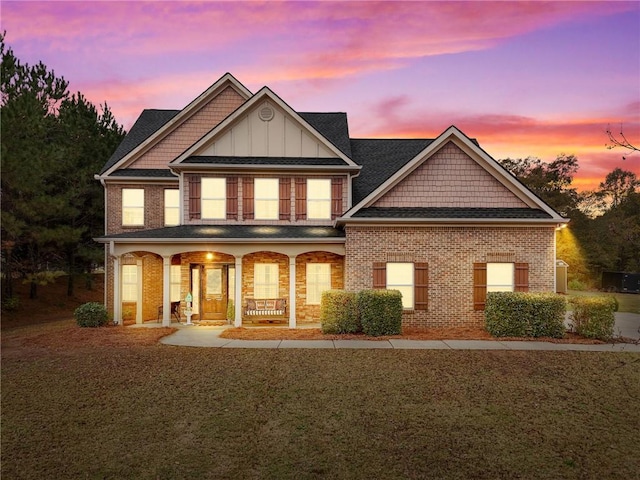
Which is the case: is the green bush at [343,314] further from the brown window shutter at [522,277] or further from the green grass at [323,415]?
the brown window shutter at [522,277]

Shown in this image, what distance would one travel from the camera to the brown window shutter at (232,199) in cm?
1695

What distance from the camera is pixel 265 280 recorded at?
16.6 m

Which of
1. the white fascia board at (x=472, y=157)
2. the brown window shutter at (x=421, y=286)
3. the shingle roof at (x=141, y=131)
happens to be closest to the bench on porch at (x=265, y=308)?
the white fascia board at (x=472, y=157)

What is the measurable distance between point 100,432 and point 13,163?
15312mm

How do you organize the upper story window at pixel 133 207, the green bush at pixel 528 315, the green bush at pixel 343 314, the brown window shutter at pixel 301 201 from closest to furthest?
the green bush at pixel 528 315, the green bush at pixel 343 314, the brown window shutter at pixel 301 201, the upper story window at pixel 133 207

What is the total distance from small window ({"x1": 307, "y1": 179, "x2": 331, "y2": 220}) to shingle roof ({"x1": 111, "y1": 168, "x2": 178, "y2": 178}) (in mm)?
6201

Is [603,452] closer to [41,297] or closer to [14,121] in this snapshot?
[14,121]

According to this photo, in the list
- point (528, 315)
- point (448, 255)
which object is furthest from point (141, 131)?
point (528, 315)

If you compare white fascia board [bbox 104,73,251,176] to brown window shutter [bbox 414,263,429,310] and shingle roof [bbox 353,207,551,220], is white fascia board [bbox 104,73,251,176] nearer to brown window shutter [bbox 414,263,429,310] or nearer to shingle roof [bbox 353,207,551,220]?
shingle roof [bbox 353,207,551,220]

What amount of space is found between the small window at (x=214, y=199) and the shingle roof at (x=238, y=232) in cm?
57

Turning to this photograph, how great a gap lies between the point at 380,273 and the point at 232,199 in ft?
22.6

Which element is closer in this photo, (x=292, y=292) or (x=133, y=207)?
(x=292, y=292)

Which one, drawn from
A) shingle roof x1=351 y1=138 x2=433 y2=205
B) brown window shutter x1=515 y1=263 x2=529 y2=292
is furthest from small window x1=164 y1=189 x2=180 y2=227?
brown window shutter x1=515 y1=263 x2=529 y2=292

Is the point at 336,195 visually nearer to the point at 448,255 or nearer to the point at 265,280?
the point at 265,280
